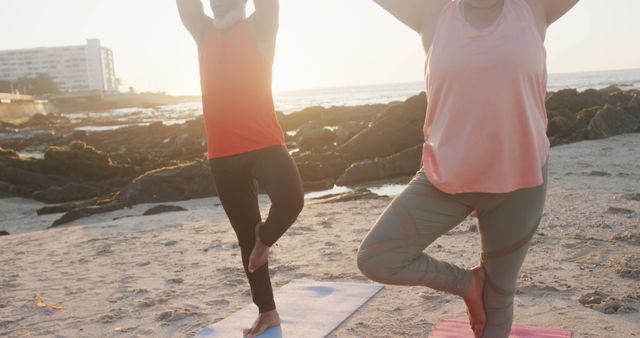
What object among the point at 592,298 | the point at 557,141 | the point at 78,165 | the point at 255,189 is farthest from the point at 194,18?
the point at 78,165

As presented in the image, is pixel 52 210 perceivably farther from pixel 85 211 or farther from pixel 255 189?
pixel 255 189

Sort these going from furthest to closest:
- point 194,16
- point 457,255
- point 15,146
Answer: point 15,146 < point 457,255 < point 194,16

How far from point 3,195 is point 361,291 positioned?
454 inches

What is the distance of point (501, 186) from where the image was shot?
8.76 feet

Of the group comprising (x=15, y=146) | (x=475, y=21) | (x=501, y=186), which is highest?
(x=475, y=21)

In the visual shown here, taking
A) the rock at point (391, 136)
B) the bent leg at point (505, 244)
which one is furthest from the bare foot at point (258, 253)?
the rock at point (391, 136)

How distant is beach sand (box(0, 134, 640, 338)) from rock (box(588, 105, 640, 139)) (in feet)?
20.6

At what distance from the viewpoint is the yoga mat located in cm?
401

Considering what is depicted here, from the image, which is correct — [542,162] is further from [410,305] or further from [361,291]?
[361,291]

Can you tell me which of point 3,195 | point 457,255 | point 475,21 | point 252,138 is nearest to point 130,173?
point 3,195

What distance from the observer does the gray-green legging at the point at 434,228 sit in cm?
278

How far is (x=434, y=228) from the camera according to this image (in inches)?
111

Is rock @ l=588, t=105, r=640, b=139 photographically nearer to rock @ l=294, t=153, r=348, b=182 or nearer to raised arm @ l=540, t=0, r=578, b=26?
rock @ l=294, t=153, r=348, b=182

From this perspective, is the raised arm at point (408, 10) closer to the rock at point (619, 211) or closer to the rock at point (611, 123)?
the rock at point (619, 211)
